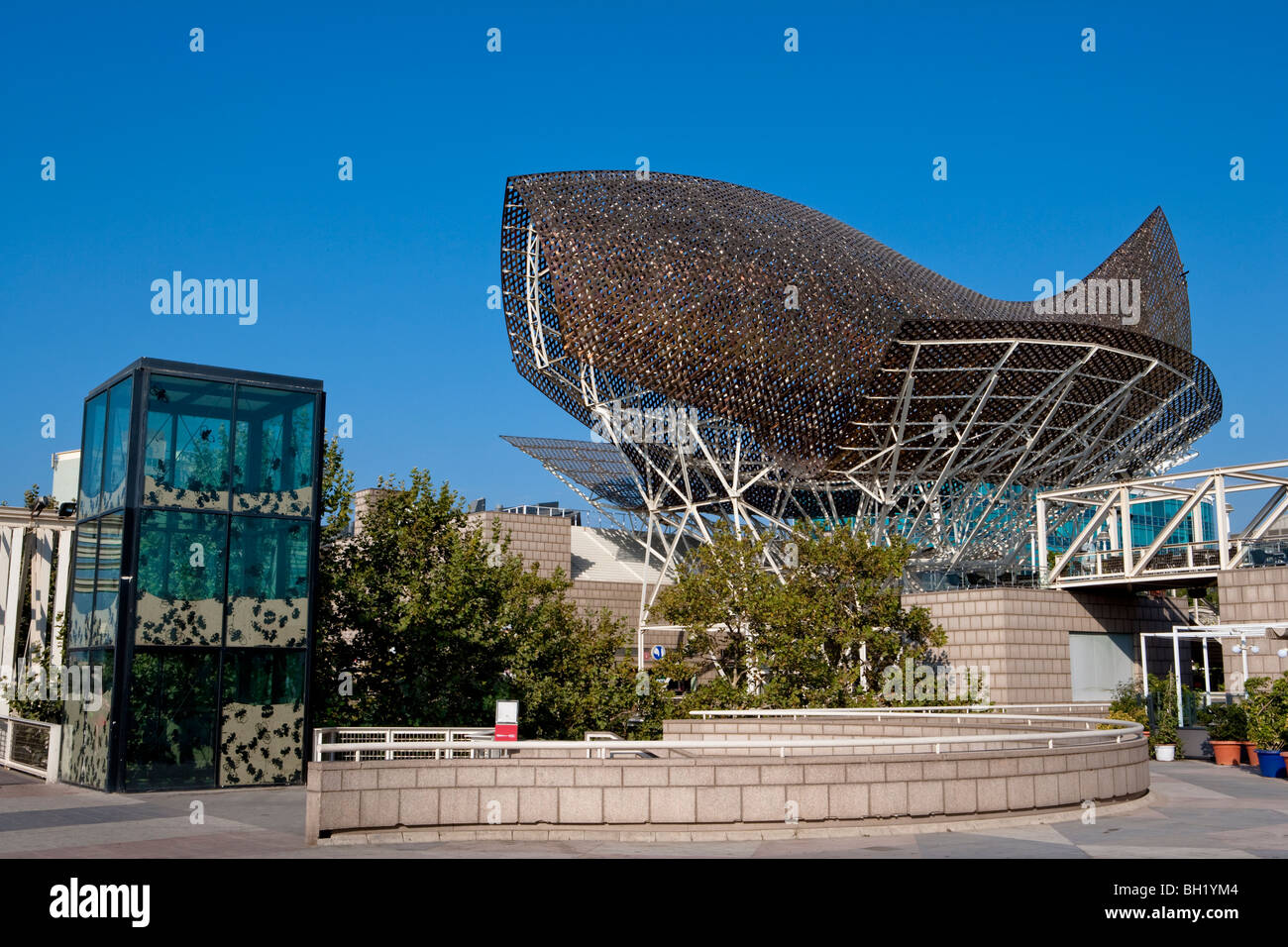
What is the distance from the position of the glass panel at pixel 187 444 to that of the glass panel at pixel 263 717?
2925mm

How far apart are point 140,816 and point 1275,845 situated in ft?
49.5

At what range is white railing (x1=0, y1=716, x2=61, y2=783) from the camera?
2316cm

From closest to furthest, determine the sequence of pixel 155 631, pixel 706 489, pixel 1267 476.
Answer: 1. pixel 155 631
2. pixel 1267 476
3. pixel 706 489

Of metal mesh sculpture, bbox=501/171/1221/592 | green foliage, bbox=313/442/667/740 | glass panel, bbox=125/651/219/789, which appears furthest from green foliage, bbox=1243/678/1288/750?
metal mesh sculpture, bbox=501/171/1221/592

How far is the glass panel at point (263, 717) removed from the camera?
21.3m

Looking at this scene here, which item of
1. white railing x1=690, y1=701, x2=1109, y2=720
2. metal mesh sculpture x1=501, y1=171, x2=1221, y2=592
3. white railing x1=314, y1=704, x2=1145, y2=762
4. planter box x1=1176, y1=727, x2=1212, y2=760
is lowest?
planter box x1=1176, y1=727, x2=1212, y2=760

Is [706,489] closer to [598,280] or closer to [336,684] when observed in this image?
[598,280]

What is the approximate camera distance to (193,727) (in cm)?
2100

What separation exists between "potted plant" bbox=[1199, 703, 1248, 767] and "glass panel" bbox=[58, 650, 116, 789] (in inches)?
940

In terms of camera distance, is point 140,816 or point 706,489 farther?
point 706,489

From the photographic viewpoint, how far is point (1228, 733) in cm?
2900

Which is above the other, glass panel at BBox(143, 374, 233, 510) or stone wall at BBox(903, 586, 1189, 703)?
glass panel at BBox(143, 374, 233, 510)

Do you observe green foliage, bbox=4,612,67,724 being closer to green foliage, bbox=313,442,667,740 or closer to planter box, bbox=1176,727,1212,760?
green foliage, bbox=313,442,667,740
